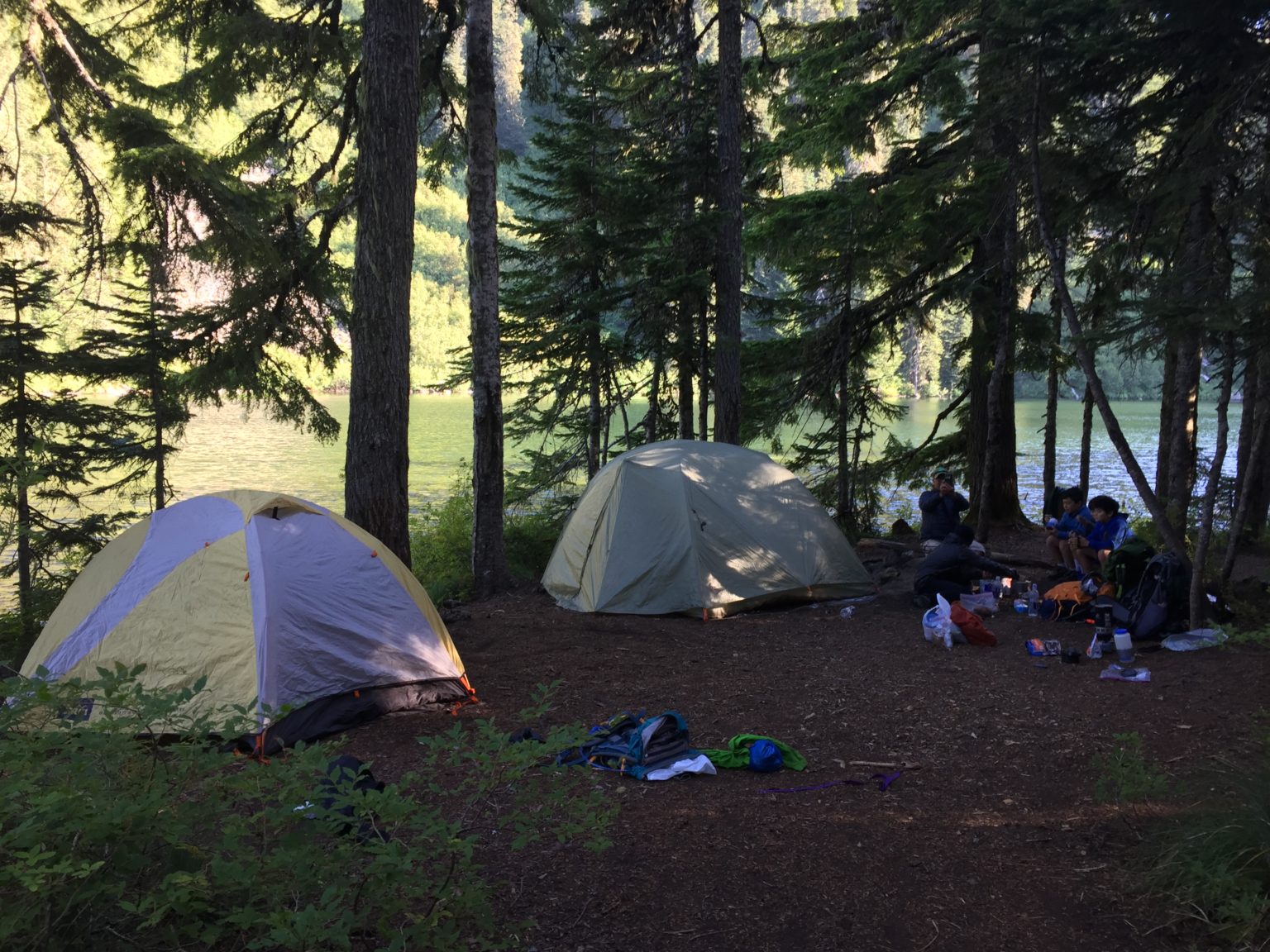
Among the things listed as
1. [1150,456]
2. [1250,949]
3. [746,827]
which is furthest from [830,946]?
[1150,456]

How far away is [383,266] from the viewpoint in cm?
682

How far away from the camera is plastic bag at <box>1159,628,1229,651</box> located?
5.93 metres

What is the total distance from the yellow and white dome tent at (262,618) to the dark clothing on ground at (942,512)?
580 centimetres

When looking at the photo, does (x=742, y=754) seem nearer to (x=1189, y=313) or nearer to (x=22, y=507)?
(x=1189, y=313)

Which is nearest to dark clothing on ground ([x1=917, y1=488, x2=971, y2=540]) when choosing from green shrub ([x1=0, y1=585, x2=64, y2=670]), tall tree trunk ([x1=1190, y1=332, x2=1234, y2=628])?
tall tree trunk ([x1=1190, y1=332, x2=1234, y2=628])

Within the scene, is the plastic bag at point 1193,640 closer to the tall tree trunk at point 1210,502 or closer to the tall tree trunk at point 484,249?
the tall tree trunk at point 1210,502

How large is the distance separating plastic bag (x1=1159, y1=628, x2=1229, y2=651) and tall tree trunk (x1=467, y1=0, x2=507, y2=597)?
6059 millimetres

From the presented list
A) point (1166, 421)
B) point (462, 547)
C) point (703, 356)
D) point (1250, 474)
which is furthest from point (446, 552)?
point (1166, 421)

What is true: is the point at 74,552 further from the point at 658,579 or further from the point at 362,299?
the point at 658,579

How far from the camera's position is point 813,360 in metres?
12.4

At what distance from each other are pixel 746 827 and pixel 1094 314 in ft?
24.1

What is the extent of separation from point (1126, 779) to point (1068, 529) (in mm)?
5116

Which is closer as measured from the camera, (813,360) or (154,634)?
(154,634)

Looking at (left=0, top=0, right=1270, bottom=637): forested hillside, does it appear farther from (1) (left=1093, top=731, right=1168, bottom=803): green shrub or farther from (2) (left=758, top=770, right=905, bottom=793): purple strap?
(2) (left=758, top=770, right=905, bottom=793): purple strap
